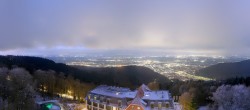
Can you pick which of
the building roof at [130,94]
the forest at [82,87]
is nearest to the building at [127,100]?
the building roof at [130,94]

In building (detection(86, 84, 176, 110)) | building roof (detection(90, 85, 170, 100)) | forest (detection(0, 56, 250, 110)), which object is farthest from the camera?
building roof (detection(90, 85, 170, 100))

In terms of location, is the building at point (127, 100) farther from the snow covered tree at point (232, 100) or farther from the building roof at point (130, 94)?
the snow covered tree at point (232, 100)

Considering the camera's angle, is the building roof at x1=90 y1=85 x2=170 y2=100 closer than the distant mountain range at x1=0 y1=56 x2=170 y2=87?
Yes

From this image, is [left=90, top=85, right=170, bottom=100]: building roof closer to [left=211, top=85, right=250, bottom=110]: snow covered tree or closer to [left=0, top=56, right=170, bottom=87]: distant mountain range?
[left=211, top=85, right=250, bottom=110]: snow covered tree

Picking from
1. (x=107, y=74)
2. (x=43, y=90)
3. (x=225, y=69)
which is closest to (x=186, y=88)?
(x=43, y=90)

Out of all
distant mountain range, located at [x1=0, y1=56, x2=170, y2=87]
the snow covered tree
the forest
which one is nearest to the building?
the snow covered tree
